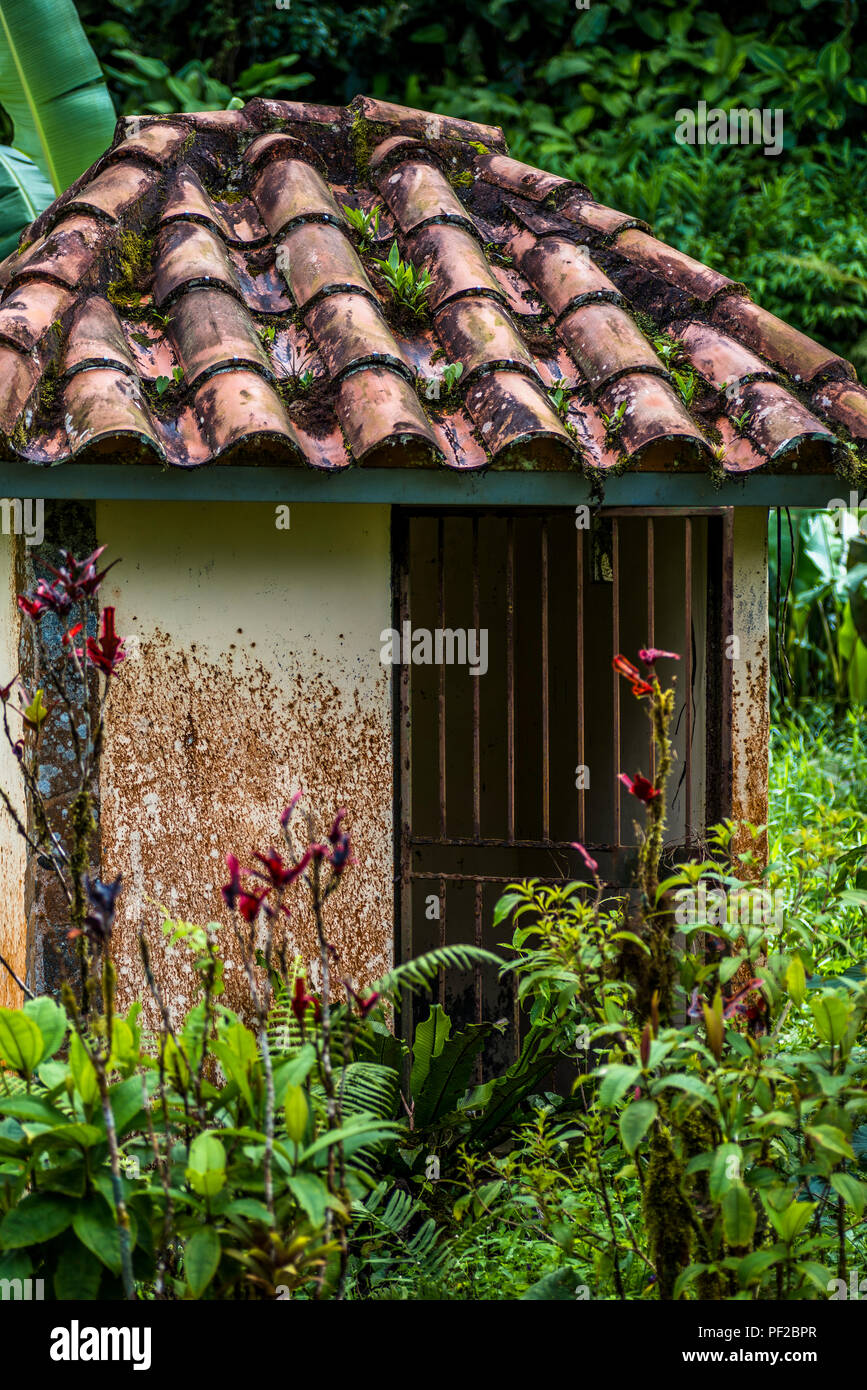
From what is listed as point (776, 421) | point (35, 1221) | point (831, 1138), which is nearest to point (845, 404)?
point (776, 421)

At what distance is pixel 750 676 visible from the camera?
3908 mm

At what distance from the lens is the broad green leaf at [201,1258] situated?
78.6 inches

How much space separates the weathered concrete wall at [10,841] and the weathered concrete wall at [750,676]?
2.22m

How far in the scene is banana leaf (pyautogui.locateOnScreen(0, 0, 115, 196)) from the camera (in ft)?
23.6

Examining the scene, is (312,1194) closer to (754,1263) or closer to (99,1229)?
(99,1229)

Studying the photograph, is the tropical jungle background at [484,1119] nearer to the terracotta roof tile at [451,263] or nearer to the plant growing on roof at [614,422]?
the plant growing on roof at [614,422]

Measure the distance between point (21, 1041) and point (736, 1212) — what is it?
4.29ft

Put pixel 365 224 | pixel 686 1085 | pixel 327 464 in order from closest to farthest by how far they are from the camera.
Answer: pixel 686 1085 < pixel 327 464 < pixel 365 224

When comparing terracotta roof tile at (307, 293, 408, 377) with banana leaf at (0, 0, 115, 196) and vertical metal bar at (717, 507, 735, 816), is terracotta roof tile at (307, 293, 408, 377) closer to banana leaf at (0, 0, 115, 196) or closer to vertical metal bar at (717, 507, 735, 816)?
vertical metal bar at (717, 507, 735, 816)

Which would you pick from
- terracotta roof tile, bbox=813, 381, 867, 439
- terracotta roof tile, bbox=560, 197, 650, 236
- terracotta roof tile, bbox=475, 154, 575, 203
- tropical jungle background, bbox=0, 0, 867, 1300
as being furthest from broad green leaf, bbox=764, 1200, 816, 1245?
terracotta roof tile, bbox=475, 154, 575, 203

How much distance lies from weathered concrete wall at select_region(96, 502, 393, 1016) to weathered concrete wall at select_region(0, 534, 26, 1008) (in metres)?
0.26

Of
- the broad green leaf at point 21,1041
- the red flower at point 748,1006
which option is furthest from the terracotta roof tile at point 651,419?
the broad green leaf at point 21,1041

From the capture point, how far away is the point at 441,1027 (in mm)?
3543
